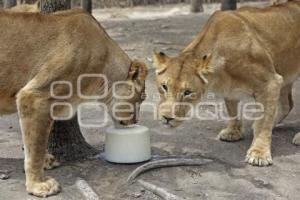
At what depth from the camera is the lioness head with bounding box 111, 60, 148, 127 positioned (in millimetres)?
5430

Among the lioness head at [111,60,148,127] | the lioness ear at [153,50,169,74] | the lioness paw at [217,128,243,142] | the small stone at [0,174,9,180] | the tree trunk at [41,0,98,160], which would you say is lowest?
the small stone at [0,174,9,180]

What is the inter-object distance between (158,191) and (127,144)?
75 centimetres

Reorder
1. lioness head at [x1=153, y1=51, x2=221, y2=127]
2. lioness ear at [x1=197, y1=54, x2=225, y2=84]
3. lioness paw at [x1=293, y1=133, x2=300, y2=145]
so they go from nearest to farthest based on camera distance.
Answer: lioness head at [x1=153, y1=51, x2=221, y2=127] < lioness ear at [x1=197, y1=54, x2=225, y2=84] < lioness paw at [x1=293, y1=133, x2=300, y2=145]

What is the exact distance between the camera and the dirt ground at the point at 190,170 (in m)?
5.04

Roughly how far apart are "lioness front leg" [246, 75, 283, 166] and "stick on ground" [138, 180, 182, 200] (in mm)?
1183

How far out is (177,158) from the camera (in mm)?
5703

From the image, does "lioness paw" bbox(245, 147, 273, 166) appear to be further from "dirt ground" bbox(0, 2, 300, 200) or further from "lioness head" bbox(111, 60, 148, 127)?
"lioness head" bbox(111, 60, 148, 127)

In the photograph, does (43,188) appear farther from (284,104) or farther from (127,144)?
(284,104)

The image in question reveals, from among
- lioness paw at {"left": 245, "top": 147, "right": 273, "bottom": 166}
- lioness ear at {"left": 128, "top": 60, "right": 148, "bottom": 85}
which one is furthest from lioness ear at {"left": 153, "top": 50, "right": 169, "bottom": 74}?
lioness paw at {"left": 245, "top": 147, "right": 273, "bottom": 166}

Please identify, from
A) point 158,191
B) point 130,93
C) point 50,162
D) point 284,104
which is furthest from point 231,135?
point 50,162

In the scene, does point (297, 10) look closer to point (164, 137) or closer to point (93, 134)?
point (164, 137)

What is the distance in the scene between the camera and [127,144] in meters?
5.55

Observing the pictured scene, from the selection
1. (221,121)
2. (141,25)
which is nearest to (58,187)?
(221,121)

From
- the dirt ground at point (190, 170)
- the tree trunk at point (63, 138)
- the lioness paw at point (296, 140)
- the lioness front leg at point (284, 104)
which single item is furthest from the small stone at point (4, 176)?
the lioness front leg at point (284, 104)
